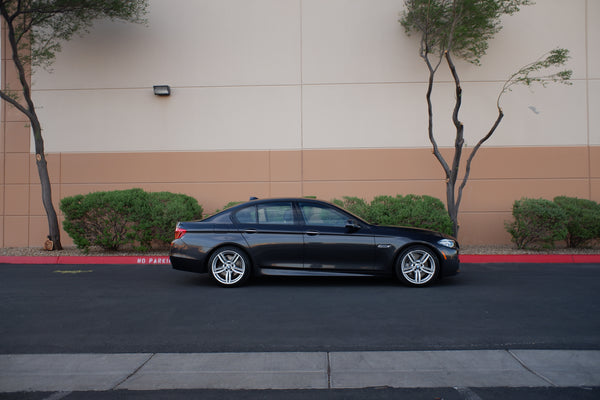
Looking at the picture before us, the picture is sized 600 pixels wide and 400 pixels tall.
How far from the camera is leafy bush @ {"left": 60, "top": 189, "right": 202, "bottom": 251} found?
11211 millimetres

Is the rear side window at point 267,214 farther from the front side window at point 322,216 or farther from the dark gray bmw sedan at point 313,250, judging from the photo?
the front side window at point 322,216

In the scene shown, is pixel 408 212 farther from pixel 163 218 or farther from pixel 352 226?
pixel 163 218

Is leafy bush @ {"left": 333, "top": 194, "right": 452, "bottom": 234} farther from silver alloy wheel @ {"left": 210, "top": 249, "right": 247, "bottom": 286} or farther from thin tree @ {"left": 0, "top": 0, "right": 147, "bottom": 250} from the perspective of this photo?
thin tree @ {"left": 0, "top": 0, "right": 147, "bottom": 250}

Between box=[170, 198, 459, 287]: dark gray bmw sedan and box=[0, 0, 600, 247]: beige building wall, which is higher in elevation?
box=[0, 0, 600, 247]: beige building wall

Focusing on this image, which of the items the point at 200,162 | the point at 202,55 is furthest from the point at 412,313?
the point at 202,55

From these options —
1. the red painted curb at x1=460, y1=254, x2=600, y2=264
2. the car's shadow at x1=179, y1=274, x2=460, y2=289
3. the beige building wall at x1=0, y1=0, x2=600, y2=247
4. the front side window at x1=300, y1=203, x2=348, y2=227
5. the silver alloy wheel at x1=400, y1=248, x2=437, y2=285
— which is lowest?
the car's shadow at x1=179, y1=274, x2=460, y2=289

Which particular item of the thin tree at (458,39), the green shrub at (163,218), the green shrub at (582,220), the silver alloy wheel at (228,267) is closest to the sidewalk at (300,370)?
the silver alloy wheel at (228,267)

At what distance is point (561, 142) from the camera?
41.7 ft

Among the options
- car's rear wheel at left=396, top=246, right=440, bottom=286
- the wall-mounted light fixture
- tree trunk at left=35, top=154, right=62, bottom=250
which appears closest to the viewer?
car's rear wheel at left=396, top=246, right=440, bottom=286

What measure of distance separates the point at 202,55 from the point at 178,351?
1040 cm

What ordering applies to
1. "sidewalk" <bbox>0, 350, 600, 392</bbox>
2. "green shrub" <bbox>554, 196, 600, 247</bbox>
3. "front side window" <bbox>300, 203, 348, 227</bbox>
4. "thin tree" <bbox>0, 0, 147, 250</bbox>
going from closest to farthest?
"sidewalk" <bbox>0, 350, 600, 392</bbox>, "front side window" <bbox>300, 203, 348, 227</bbox>, "green shrub" <bbox>554, 196, 600, 247</bbox>, "thin tree" <bbox>0, 0, 147, 250</bbox>

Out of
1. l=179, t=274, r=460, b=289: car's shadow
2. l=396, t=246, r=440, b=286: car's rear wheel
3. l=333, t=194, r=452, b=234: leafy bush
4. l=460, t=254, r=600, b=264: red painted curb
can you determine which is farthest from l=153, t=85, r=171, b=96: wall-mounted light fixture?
l=460, t=254, r=600, b=264: red painted curb

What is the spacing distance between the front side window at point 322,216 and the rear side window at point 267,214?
0.81 ft

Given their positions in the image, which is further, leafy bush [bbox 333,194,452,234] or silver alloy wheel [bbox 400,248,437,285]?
leafy bush [bbox 333,194,452,234]
